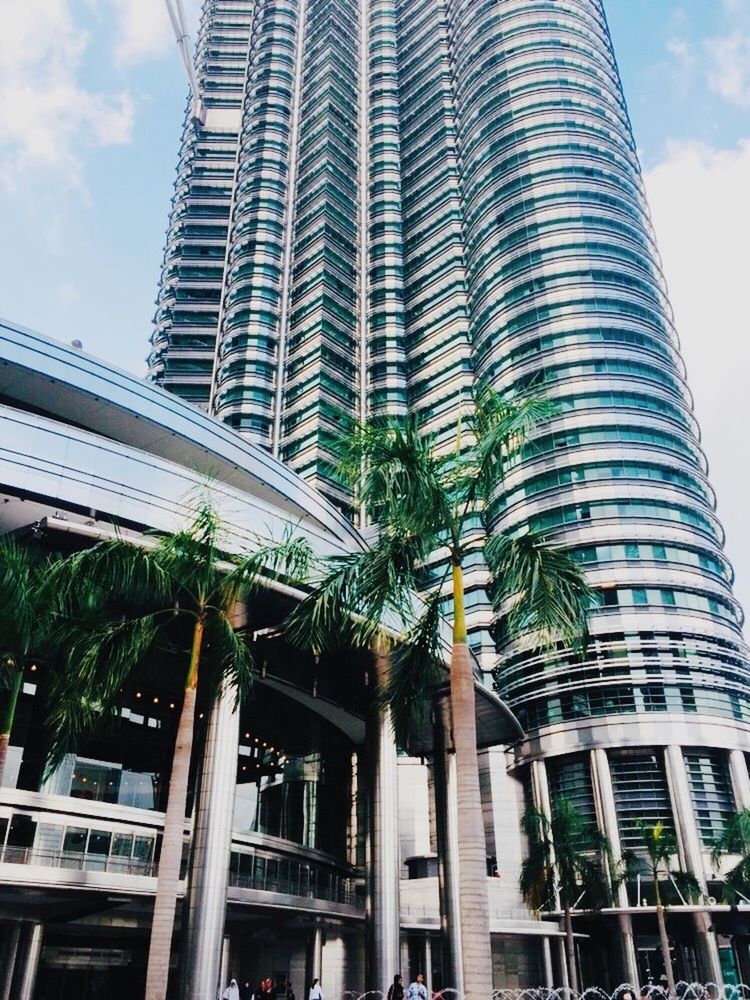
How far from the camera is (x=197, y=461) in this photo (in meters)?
40.9

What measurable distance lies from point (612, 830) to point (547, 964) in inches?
435

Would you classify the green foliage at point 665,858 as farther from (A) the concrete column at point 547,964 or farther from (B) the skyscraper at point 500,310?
(B) the skyscraper at point 500,310

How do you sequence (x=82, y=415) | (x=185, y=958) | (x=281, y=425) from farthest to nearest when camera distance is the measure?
(x=281, y=425) < (x=82, y=415) < (x=185, y=958)

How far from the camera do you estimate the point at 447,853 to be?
137ft

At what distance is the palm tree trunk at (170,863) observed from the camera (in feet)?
54.1

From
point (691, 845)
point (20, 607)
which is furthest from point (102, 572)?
point (691, 845)

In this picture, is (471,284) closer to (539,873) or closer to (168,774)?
(539,873)

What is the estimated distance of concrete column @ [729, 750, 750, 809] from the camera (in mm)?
61312

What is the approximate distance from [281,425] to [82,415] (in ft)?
223

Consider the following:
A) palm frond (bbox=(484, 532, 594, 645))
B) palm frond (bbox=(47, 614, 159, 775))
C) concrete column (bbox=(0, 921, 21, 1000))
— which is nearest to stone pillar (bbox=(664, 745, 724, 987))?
concrete column (bbox=(0, 921, 21, 1000))

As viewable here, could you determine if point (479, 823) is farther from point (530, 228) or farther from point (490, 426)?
→ point (530, 228)

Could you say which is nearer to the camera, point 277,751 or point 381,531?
point 381,531

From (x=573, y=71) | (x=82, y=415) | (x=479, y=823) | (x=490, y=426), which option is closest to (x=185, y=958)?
(x=479, y=823)

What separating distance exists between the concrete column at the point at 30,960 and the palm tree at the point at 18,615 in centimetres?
1551
